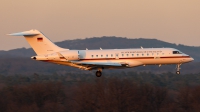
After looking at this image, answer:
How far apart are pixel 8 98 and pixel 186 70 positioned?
5671cm

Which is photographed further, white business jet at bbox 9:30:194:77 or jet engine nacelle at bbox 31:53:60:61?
jet engine nacelle at bbox 31:53:60:61

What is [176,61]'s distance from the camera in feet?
194

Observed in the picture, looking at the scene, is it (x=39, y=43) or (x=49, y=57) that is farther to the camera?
Answer: (x=39, y=43)

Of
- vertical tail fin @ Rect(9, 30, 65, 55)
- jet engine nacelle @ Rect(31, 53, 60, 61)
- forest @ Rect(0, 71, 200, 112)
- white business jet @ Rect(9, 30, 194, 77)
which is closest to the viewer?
white business jet @ Rect(9, 30, 194, 77)

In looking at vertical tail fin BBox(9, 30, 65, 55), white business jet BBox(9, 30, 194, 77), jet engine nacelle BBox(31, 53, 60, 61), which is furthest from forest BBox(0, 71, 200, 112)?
white business jet BBox(9, 30, 194, 77)

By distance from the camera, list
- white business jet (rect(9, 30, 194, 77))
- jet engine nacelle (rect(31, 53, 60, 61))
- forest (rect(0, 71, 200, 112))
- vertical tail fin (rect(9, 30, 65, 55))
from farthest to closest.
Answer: forest (rect(0, 71, 200, 112)) → vertical tail fin (rect(9, 30, 65, 55)) → jet engine nacelle (rect(31, 53, 60, 61)) → white business jet (rect(9, 30, 194, 77))

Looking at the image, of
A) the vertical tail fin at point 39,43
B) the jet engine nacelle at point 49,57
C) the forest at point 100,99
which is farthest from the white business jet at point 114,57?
the forest at point 100,99

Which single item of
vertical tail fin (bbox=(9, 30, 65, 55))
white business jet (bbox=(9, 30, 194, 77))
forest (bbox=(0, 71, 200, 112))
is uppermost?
vertical tail fin (bbox=(9, 30, 65, 55))

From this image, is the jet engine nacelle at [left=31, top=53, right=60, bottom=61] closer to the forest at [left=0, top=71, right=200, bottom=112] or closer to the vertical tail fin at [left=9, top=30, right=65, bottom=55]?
the vertical tail fin at [left=9, top=30, right=65, bottom=55]

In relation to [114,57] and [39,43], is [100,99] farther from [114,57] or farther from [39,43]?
[114,57]

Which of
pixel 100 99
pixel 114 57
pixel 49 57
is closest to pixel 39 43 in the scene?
pixel 49 57

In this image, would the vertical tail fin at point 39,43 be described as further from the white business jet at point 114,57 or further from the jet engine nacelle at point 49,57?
the jet engine nacelle at point 49,57

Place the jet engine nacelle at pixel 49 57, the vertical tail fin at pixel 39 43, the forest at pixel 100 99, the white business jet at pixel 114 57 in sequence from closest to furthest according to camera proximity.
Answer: the white business jet at pixel 114 57 → the jet engine nacelle at pixel 49 57 → the vertical tail fin at pixel 39 43 → the forest at pixel 100 99

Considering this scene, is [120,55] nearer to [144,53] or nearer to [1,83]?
[144,53]
